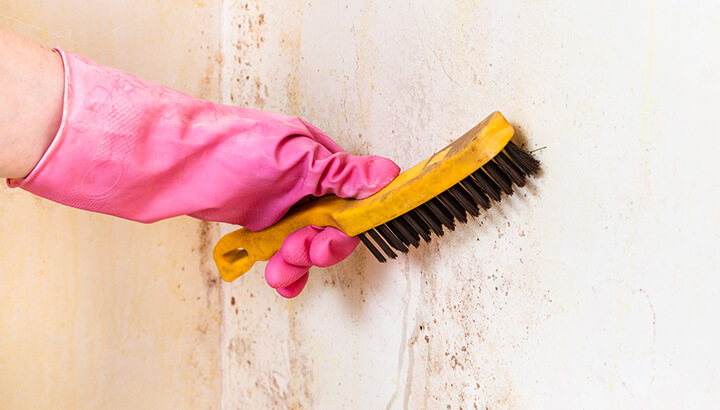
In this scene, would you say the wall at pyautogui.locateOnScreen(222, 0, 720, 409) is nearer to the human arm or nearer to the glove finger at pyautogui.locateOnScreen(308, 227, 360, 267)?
the glove finger at pyautogui.locateOnScreen(308, 227, 360, 267)

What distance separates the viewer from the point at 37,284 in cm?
81

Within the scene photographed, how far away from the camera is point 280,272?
0.65 m

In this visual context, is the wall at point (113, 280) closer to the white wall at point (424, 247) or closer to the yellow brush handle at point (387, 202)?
the white wall at point (424, 247)

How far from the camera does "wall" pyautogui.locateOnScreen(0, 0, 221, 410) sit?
0.79 meters

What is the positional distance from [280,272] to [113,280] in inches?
15.6

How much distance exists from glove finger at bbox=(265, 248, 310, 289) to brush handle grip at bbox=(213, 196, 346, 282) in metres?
0.03

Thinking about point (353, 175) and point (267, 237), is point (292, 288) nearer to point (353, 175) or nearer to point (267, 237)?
point (267, 237)

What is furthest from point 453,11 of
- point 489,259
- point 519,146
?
point 489,259

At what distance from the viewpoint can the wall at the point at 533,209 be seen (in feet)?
1.40

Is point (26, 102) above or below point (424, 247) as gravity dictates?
above

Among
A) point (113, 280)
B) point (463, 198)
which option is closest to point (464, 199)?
point (463, 198)

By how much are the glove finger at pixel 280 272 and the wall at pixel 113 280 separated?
375 mm

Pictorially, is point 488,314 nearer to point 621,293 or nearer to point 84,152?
point 621,293

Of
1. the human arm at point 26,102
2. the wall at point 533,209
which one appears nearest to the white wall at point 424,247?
the wall at point 533,209
